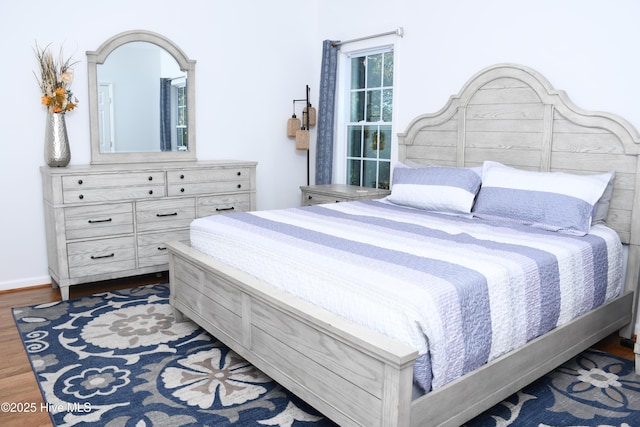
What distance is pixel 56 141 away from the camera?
145 inches

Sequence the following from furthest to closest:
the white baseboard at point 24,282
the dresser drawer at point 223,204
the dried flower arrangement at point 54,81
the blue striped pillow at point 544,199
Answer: the dresser drawer at point 223,204, the white baseboard at point 24,282, the dried flower arrangement at point 54,81, the blue striped pillow at point 544,199

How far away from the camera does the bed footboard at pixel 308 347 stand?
1681mm

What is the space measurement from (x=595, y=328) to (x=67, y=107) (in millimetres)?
3573

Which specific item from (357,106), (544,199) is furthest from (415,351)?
(357,106)

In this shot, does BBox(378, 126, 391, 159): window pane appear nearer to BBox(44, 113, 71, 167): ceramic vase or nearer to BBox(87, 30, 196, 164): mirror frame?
BBox(87, 30, 196, 164): mirror frame

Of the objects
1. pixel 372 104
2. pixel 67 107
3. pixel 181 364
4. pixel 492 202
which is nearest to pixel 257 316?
pixel 181 364

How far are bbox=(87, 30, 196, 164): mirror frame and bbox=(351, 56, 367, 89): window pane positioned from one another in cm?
145

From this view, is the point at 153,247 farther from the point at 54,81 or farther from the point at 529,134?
the point at 529,134

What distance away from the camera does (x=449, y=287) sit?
6.11 ft

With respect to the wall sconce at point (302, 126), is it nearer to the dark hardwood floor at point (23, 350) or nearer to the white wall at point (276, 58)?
the white wall at point (276, 58)

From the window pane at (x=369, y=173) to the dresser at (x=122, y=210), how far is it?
124 cm

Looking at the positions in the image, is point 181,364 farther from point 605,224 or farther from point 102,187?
point 605,224

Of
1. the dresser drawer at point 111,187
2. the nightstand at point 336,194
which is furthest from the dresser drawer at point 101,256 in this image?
the nightstand at point 336,194

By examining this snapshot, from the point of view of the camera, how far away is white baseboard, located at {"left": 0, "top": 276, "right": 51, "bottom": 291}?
3.80 metres
